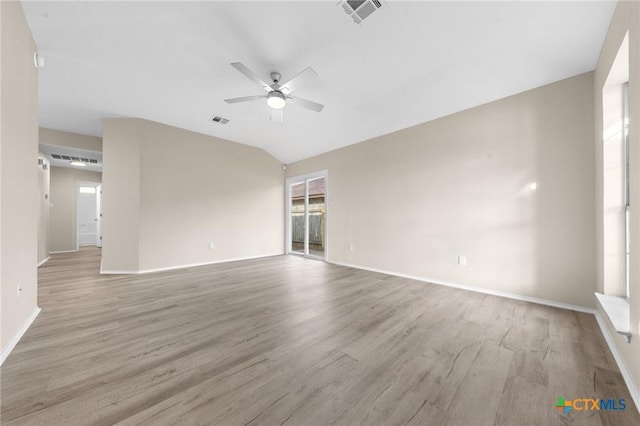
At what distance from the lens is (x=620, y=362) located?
1.57m

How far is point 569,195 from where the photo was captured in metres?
2.53

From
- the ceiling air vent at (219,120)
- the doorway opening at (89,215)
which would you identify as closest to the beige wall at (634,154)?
the ceiling air vent at (219,120)

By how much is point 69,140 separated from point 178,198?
8.58ft

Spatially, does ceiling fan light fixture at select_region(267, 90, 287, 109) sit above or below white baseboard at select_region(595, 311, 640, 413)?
above

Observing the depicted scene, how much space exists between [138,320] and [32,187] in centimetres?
170

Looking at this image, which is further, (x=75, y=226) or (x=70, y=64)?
(x=75, y=226)

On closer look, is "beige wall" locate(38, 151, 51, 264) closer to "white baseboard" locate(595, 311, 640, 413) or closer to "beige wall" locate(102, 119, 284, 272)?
"beige wall" locate(102, 119, 284, 272)

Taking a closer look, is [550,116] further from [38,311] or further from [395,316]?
[38,311]

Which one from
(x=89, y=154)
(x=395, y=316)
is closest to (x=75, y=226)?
(x=89, y=154)

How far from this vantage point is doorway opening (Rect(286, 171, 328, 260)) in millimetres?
5781

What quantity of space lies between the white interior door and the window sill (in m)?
11.4

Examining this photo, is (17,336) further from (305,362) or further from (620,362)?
(620,362)

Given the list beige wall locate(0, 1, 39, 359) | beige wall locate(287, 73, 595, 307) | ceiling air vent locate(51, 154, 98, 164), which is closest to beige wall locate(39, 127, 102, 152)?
ceiling air vent locate(51, 154, 98, 164)

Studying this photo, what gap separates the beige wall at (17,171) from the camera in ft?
5.60
